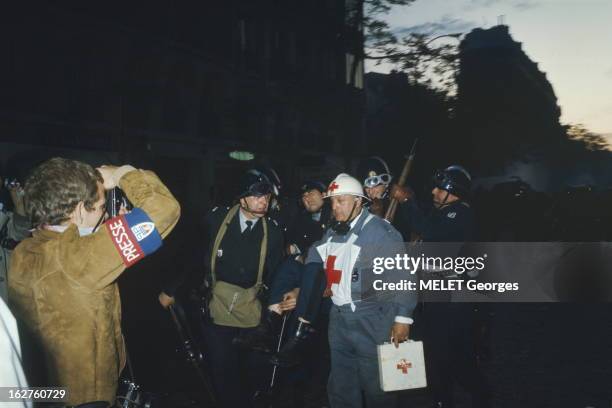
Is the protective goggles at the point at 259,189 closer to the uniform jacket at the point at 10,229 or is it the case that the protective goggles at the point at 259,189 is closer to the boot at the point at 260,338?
the boot at the point at 260,338

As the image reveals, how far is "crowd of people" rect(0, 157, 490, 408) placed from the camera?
2.29 m

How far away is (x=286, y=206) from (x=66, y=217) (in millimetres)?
6562

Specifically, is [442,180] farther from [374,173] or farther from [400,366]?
[400,366]

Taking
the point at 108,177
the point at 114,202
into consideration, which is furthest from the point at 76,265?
the point at 114,202

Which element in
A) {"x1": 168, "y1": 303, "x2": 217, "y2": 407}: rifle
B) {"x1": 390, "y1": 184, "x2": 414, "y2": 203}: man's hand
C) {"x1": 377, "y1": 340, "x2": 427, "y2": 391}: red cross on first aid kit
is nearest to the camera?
{"x1": 377, "y1": 340, "x2": 427, "y2": 391}: red cross on first aid kit

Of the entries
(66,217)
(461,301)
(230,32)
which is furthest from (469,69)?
(66,217)

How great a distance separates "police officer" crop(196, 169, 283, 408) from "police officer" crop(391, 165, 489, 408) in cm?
160

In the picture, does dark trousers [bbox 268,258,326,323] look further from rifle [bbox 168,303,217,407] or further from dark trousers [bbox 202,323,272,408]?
rifle [bbox 168,303,217,407]

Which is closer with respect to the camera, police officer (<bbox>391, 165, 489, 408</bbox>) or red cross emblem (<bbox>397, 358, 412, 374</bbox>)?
red cross emblem (<bbox>397, 358, 412, 374</bbox>)

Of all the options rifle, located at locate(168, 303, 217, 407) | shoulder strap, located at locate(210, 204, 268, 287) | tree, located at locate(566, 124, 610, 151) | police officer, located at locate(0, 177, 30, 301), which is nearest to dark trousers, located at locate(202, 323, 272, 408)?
rifle, located at locate(168, 303, 217, 407)

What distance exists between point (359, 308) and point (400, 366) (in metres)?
0.56

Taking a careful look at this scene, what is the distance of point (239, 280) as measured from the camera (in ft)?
15.2

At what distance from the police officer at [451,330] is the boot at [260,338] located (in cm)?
152

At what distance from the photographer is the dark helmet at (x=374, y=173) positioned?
19.7 feet
